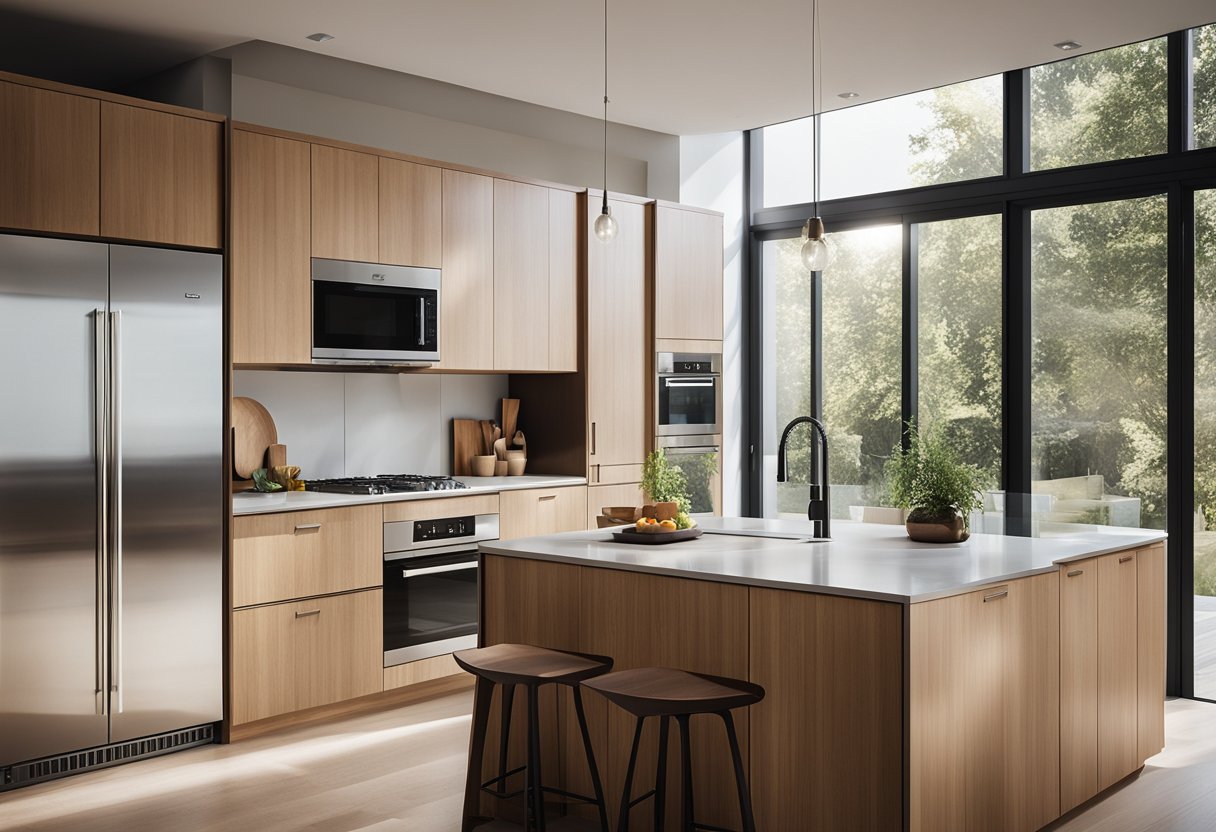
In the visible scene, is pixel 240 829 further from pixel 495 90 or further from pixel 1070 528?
pixel 495 90

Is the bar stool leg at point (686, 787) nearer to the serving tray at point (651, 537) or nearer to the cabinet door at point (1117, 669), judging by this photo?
the serving tray at point (651, 537)

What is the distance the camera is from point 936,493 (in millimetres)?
3670

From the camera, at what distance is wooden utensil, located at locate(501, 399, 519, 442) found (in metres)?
5.97

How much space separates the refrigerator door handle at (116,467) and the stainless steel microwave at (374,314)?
0.89 meters

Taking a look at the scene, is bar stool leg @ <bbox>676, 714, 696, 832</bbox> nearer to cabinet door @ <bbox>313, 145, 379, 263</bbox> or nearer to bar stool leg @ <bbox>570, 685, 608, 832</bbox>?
bar stool leg @ <bbox>570, 685, 608, 832</bbox>

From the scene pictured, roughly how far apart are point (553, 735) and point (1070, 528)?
2319 mm

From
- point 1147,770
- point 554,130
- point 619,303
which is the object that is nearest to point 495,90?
point 554,130

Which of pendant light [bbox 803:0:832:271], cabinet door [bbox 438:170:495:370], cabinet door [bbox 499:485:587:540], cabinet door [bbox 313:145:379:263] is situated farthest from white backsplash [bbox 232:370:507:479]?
pendant light [bbox 803:0:832:271]

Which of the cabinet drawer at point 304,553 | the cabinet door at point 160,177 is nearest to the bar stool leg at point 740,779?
the cabinet drawer at point 304,553

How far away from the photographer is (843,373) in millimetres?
6379

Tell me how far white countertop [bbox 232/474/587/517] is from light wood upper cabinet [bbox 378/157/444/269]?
1.07m

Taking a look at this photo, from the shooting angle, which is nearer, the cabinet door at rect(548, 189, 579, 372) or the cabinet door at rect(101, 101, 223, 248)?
the cabinet door at rect(101, 101, 223, 248)

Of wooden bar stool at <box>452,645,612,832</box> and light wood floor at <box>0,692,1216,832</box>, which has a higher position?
wooden bar stool at <box>452,645,612,832</box>

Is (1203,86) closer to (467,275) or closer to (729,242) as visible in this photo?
(729,242)
